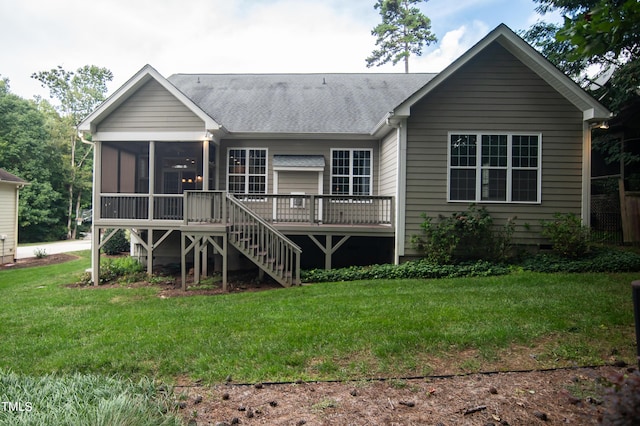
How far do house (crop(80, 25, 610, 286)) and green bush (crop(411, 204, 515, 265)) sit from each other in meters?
0.33

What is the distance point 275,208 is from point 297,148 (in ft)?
7.16

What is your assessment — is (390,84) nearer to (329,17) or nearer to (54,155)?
(329,17)

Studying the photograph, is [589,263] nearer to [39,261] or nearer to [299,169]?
[299,169]

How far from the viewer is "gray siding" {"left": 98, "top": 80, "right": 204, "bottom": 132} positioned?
34.6 ft

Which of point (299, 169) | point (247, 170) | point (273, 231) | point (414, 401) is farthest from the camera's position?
point (247, 170)

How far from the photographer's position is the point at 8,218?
16.2 m

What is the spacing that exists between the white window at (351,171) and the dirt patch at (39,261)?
1259 centimetres

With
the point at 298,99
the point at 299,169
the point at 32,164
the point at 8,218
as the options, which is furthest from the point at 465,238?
the point at 32,164

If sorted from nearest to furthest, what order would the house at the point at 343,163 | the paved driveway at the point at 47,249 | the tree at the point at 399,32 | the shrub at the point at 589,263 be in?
1. the shrub at the point at 589,263
2. the house at the point at 343,163
3. the paved driveway at the point at 47,249
4. the tree at the point at 399,32

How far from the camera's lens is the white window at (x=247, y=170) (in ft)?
40.1

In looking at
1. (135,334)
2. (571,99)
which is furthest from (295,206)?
(571,99)

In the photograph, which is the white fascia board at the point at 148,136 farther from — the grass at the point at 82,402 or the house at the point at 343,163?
the grass at the point at 82,402

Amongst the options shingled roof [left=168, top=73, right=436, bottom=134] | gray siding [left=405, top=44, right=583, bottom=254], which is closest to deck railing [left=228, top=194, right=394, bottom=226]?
gray siding [left=405, top=44, right=583, bottom=254]

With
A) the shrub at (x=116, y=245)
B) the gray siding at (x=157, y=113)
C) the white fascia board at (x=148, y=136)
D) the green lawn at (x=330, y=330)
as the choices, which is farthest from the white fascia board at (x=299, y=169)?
the shrub at (x=116, y=245)
